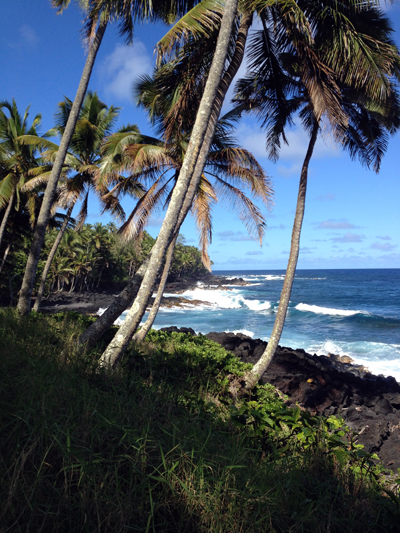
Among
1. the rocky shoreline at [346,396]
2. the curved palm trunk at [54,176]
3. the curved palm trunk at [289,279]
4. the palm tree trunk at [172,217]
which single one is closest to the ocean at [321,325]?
the rocky shoreline at [346,396]

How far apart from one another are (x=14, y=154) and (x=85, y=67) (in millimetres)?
10124

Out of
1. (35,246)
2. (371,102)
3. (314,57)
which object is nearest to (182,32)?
(314,57)

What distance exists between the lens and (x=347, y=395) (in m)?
10.7

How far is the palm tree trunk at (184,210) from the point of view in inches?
222

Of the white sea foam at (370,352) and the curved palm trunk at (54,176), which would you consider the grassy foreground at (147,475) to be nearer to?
the curved palm trunk at (54,176)

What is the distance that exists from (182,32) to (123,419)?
6.49m

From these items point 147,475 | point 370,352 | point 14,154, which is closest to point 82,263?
point 14,154

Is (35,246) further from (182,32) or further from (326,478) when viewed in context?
(326,478)

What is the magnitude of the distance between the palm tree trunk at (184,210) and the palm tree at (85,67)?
1776 millimetres

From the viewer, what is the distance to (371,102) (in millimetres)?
7453

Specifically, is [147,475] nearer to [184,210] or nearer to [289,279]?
[184,210]

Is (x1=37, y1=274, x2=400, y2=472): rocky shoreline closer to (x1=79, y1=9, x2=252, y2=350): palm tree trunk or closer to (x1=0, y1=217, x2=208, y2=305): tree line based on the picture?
(x1=79, y1=9, x2=252, y2=350): palm tree trunk

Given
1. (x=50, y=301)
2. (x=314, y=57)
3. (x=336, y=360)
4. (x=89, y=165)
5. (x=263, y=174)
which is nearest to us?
(x=314, y=57)

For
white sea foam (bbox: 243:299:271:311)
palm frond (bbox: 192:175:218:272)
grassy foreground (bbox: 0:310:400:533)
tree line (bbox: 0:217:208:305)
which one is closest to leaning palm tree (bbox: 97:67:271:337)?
palm frond (bbox: 192:175:218:272)
